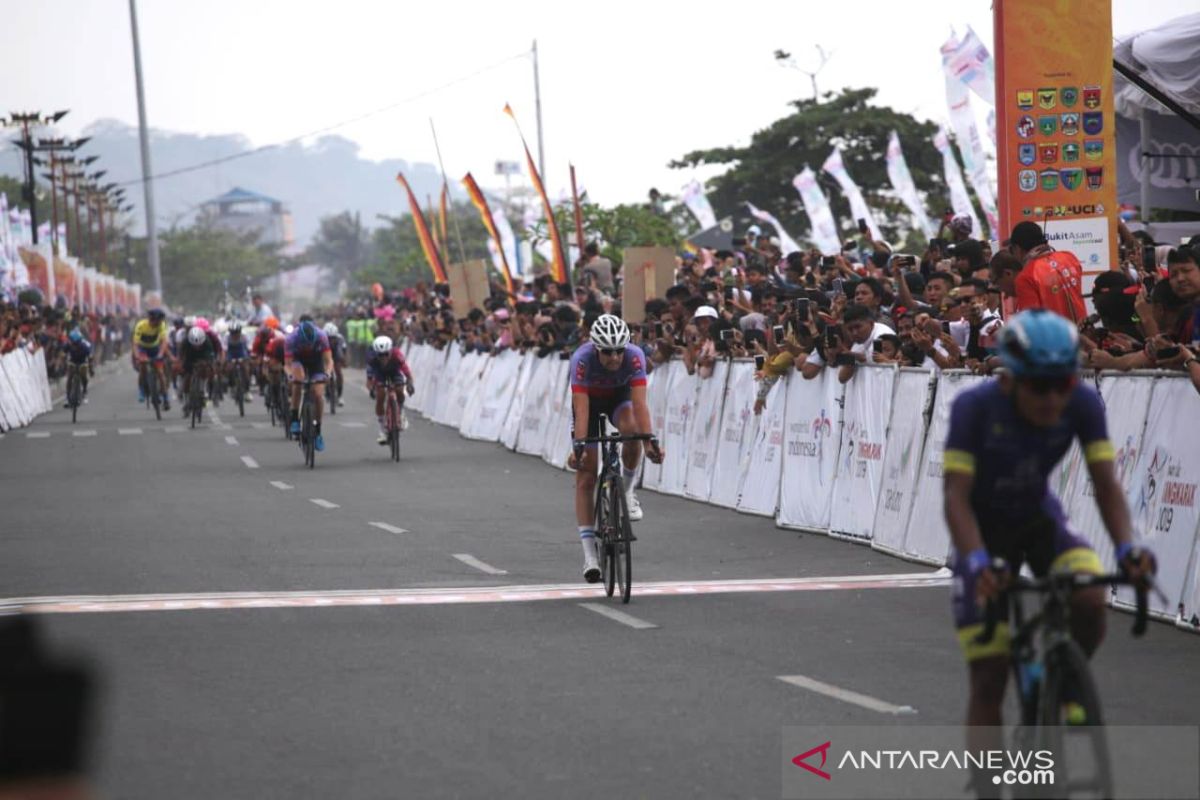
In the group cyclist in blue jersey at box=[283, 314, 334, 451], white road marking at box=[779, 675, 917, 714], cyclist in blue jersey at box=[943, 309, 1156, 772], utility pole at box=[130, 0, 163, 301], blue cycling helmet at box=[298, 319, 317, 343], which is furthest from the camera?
utility pole at box=[130, 0, 163, 301]

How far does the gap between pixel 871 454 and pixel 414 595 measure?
4738 millimetres

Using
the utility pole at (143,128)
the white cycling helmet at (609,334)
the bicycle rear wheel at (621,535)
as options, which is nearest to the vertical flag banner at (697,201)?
the white cycling helmet at (609,334)

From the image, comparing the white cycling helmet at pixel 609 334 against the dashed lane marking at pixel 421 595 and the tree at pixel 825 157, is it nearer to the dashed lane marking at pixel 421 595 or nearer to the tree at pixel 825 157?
the dashed lane marking at pixel 421 595

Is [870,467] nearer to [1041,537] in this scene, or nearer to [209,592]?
[209,592]

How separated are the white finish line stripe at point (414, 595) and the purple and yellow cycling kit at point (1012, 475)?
6932 millimetres

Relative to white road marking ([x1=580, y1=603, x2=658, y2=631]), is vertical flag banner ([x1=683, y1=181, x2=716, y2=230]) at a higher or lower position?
higher

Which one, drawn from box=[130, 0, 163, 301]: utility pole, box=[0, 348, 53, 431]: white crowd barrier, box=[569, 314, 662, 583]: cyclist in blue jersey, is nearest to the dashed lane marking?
box=[569, 314, 662, 583]: cyclist in blue jersey

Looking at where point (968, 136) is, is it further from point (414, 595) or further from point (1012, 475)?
point (1012, 475)

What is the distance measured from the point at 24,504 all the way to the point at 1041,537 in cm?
1668

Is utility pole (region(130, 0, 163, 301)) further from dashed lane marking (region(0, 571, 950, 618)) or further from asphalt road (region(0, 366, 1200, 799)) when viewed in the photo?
dashed lane marking (region(0, 571, 950, 618))

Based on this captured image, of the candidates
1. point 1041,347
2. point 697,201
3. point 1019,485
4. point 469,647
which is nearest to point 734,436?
point 469,647

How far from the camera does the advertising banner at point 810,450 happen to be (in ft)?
56.0

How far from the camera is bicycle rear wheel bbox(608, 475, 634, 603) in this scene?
12.2 metres

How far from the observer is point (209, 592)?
13.2m
